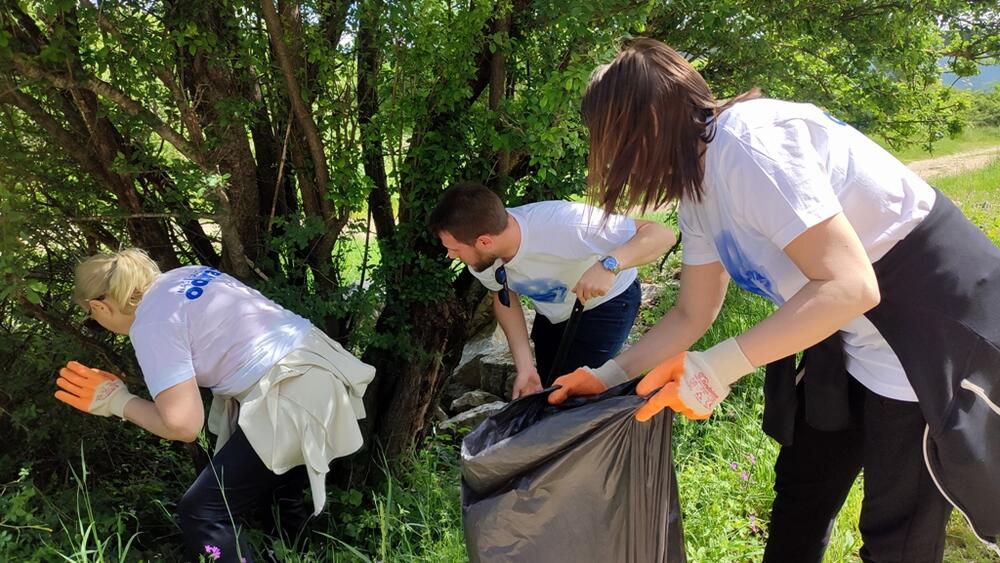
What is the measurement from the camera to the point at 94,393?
267cm

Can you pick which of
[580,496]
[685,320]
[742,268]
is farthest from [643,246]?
[580,496]

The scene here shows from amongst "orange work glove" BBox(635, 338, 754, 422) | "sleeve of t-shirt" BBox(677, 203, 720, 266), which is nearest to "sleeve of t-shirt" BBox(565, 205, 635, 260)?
"sleeve of t-shirt" BBox(677, 203, 720, 266)

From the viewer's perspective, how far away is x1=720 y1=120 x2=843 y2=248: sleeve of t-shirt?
4.75ft

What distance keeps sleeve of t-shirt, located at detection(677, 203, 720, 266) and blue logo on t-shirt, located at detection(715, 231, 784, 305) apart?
0.24 feet

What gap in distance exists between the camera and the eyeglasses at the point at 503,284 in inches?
118

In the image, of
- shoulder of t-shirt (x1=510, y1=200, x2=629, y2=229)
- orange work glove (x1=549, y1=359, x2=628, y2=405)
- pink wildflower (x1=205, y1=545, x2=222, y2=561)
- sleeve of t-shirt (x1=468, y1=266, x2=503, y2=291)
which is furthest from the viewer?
sleeve of t-shirt (x1=468, y1=266, x2=503, y2=291)

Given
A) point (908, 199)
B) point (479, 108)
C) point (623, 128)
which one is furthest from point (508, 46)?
point (908, 199)

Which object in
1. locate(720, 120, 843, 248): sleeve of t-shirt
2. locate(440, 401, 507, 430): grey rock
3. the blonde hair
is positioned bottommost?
locate(440, 401, 507, 430): grey rock

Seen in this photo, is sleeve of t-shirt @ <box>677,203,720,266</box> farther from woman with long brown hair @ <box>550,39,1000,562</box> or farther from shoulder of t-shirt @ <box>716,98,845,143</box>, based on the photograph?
shoulder of t-shirt @ <box>716,98,845,143</box>

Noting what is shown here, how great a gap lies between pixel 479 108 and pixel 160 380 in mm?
1698

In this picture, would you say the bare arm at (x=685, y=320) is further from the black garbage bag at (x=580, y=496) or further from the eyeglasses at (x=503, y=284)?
the eyeglasses at (x=503, y=284)

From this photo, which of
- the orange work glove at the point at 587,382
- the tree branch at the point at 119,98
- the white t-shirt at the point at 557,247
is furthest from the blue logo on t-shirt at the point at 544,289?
the tree branch at the point at 119,98

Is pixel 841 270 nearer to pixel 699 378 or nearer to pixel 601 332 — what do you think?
pixel 699 378

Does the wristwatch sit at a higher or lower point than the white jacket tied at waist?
higher
